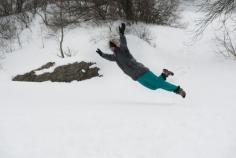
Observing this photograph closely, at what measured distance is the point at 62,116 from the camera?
722cm

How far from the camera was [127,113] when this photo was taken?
23.5 feet

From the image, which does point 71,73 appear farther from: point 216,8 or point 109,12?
point 109,12

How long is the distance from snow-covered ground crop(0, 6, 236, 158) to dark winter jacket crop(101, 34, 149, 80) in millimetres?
662

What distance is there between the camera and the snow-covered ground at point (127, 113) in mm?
5121

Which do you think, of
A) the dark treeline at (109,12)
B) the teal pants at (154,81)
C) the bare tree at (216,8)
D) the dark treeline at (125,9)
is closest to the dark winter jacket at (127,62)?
the teal pants at (154,81)

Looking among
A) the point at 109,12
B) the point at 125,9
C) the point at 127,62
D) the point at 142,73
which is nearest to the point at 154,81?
the point at 142,73

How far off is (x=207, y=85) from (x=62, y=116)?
438 centimetres

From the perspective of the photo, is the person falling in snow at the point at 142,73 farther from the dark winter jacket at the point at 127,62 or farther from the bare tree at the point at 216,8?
the bare tree at the point at 216,8

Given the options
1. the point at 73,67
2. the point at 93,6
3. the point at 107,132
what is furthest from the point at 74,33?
the point at 107,132

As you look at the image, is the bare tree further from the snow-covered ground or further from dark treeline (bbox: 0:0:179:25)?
dark treeline (bbox: 0:0:179:25)

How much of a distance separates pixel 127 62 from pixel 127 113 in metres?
1.87

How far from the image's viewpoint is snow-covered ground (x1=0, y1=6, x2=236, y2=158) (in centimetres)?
512

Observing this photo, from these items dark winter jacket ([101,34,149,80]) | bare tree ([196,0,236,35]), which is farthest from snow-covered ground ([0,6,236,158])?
bare tree ([196,0,236,35])

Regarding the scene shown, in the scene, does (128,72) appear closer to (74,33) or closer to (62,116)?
(62,116)
